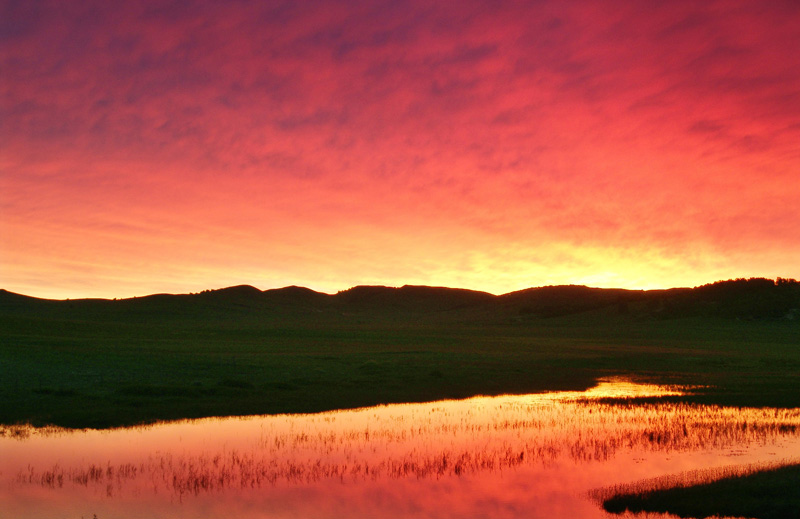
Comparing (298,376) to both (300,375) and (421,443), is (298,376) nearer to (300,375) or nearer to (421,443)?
(300,375)

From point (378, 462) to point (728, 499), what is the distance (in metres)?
10.2

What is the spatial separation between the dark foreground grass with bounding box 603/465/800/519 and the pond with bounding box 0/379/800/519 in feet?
3.02

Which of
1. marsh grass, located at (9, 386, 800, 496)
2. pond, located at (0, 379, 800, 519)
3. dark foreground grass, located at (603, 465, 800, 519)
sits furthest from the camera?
marsh grass, located at (9, 386, 800, 496)

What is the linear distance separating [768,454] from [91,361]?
4447 cm

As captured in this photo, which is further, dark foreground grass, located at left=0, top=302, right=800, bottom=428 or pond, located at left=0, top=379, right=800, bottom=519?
dark foreground grass, located at left=0, top=302, right=800, bottom=428

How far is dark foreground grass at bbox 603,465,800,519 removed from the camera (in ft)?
48.8

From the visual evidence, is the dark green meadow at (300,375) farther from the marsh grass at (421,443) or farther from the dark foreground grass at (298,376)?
the marsh grass at (421,443)

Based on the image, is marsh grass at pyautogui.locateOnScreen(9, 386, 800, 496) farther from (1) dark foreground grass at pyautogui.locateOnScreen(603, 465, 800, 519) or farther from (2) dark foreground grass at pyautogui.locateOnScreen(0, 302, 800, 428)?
(2) dark foreground grass at pyautogui.locateOnScreen(0, 302, 800, 428)

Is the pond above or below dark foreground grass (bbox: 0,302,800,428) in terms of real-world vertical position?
below

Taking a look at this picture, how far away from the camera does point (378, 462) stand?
21.1 m

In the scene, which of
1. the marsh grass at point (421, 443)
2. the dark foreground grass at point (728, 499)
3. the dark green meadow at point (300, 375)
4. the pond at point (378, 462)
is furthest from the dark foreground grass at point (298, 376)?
the dark foreground grass at point (728, 499)

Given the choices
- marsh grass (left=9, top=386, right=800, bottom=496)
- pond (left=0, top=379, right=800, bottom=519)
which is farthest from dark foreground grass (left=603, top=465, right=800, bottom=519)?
marsh grass (left=9, top=386, right=800, bottom=496)

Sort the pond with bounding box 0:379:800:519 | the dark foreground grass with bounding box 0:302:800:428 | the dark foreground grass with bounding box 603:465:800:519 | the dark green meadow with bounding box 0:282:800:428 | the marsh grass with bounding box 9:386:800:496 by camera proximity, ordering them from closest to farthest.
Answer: the dark foreground grass with bounding box 603:465:800:519, the pond with bounding box 0:379:800:519, the marsh grass with bounding box 9:386:800:496, the dark foreground grass with bounding box 0:302:800:428, the dark green meadow with bounding box 0:282:800:428

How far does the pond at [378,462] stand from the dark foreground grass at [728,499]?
92cm
